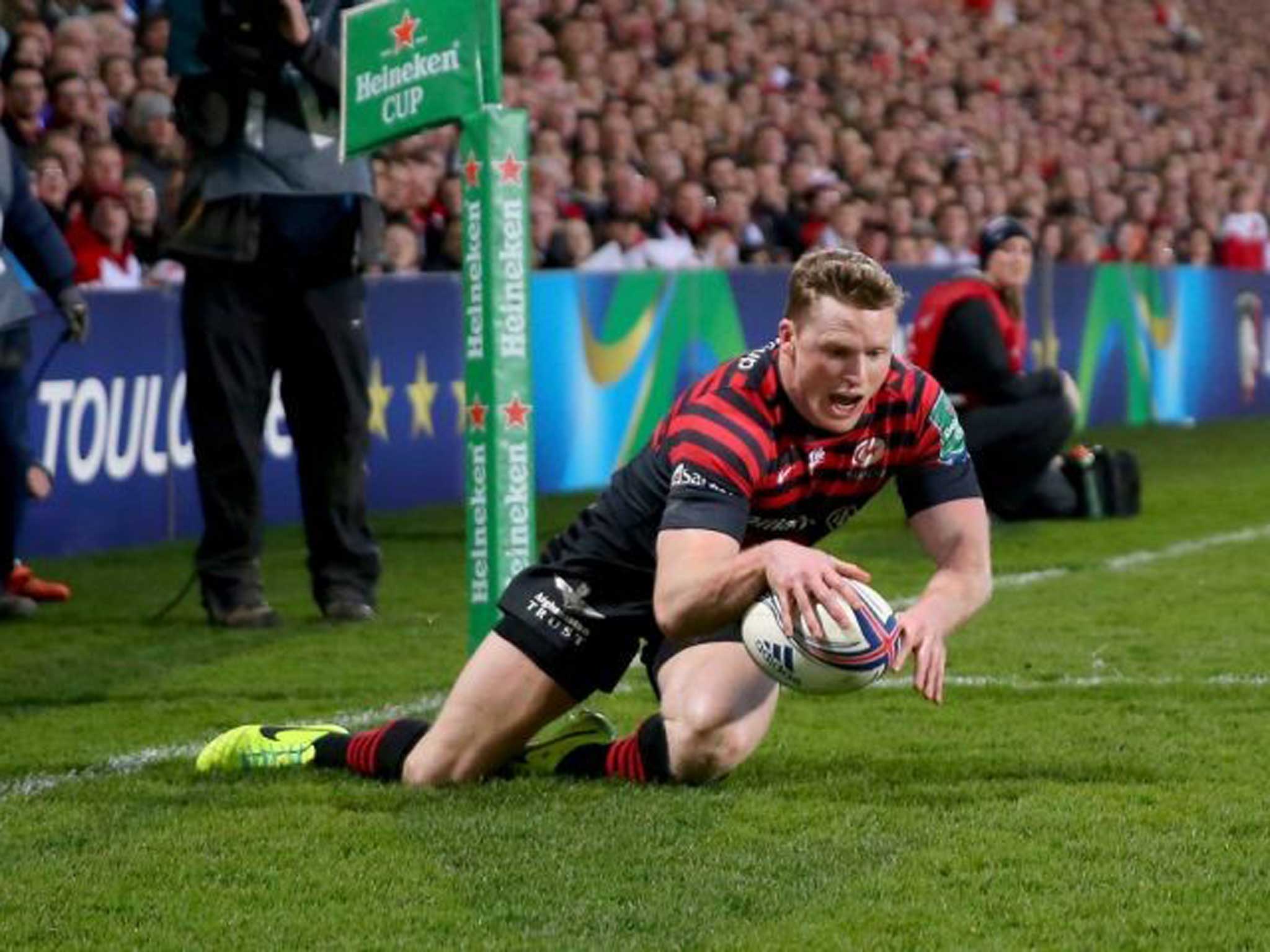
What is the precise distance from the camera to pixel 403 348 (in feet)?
46.4

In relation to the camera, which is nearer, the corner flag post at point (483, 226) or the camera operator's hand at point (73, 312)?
the corner flag post at point (483, 226)

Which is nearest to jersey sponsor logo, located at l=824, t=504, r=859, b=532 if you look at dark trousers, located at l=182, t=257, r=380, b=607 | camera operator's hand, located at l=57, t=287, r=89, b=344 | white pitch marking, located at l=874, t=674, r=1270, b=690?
white pitch marking, located at l=874, t=674, r=1270, b=690

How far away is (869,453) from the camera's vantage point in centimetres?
625

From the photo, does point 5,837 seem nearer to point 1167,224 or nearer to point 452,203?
point 452,203

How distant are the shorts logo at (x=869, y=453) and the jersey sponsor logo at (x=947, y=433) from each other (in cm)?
14

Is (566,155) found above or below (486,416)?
above

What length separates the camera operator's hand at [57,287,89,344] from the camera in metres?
9.91

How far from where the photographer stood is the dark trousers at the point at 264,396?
9.70m

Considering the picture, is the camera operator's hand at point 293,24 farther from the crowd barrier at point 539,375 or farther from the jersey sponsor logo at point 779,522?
the jersey sponsor logo at point 779,522

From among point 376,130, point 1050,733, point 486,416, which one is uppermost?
point 376,130

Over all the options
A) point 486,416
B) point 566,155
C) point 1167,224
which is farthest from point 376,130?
point 1167,224

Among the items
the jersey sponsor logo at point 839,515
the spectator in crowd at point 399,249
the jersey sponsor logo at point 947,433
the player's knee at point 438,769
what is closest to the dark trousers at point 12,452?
the player's knee at point 438,769

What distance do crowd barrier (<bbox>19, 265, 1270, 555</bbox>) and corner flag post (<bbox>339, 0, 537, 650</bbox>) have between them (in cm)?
414

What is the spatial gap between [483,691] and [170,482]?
635cm
